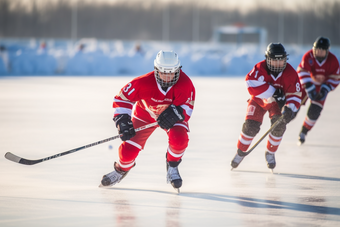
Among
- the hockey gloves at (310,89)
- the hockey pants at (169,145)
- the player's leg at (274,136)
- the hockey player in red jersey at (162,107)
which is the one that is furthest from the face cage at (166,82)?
the hockey gloves at (310,89)

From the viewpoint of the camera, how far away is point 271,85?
4203 millimetres

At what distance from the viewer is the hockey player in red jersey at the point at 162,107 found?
134 inches

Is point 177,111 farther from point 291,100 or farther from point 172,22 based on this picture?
point 172,22

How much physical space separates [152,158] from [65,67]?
1285cm

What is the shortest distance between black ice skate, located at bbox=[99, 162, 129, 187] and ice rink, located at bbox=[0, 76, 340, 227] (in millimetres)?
55

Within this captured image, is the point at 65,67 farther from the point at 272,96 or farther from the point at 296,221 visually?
the point at 296,221

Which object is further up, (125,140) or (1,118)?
(125,140)

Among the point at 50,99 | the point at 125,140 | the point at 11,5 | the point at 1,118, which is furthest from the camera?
the point at 11,5

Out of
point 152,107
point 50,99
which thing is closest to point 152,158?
point 152,107

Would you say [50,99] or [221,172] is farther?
[50,99]

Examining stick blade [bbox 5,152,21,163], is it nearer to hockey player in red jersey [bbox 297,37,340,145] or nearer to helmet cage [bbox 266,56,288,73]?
helmet cage [bbox 266,56,288,73]

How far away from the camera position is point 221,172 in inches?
163

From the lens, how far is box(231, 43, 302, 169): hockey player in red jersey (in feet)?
13.5

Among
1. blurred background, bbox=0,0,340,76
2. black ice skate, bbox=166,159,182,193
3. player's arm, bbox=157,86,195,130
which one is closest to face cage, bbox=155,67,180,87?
player's arm, bbox=157,86,195,130
